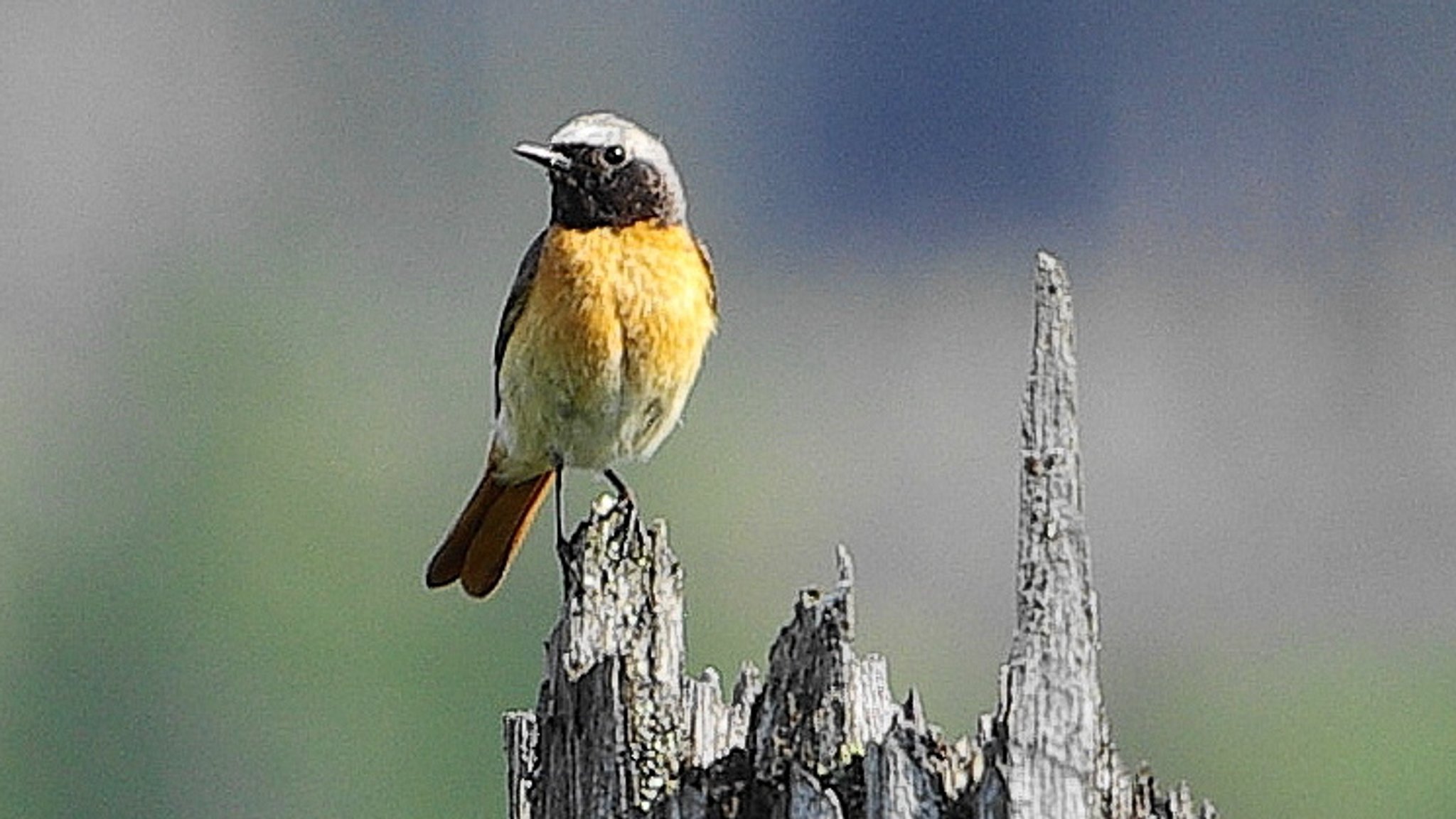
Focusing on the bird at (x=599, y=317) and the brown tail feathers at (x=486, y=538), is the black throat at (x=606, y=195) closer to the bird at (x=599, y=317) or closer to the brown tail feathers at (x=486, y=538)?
Result: the bird at (x=599, y=317)

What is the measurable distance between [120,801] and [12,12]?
1747 centimetres

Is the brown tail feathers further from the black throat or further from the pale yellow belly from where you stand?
the black throat

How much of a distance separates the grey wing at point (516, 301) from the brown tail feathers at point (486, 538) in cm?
17

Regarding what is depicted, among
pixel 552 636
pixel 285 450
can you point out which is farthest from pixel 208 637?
pixel 552 636

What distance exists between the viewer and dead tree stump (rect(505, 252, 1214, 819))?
12.3ft

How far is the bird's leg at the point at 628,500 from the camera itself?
16.1 feet

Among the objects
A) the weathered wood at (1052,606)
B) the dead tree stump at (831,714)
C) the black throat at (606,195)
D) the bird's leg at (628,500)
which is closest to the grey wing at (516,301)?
the black throat at (606,195)

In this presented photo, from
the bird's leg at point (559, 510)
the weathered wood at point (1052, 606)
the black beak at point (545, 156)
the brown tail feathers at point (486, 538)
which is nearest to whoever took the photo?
the weathered wood at point (1052, 606)

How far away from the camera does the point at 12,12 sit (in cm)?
3688

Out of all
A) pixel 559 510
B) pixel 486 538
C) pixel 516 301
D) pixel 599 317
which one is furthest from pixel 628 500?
pixel 486 538

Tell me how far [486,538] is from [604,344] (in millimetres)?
532

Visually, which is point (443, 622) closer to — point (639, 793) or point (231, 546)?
point (231, 546)

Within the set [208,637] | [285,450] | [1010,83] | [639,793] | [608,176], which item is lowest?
[639,793]

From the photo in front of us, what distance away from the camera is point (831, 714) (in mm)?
4035
